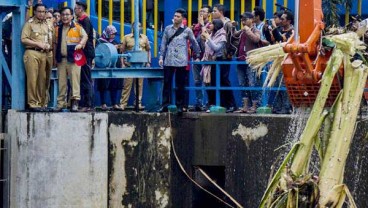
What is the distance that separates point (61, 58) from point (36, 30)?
558 mm

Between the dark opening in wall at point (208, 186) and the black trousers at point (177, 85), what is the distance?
1010 mm

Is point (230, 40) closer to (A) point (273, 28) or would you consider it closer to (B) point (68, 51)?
(A) point (273, 28)

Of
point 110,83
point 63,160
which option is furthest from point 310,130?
point 110,83

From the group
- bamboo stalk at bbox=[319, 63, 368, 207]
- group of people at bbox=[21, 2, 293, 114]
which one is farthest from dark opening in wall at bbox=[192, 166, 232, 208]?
bamboo stalk at bbox=[319, 63, 368, 207]

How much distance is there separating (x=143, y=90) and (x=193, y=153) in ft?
9.76

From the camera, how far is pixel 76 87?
56.1 feet

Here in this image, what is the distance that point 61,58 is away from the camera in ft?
56.9

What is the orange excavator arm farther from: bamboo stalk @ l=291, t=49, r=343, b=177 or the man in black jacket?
the man in black jacket

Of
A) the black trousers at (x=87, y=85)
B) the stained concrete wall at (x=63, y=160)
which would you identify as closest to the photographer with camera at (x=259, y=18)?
the black trousers at (x=87, y=85)

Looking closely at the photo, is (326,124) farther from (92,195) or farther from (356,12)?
(356,12)

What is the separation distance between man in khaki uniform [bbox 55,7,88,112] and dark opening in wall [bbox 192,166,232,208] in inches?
81.1

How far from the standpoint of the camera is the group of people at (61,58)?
A: 17.0m

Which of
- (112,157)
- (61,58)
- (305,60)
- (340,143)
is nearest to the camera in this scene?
(340,143)

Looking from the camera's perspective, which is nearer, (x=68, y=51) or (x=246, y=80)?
(x=246, y=80)
